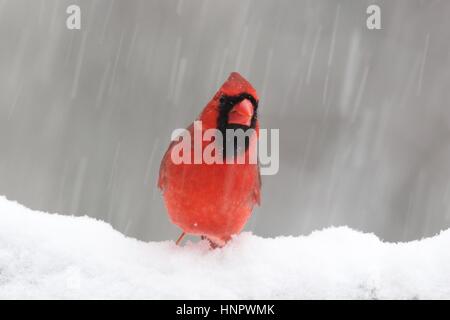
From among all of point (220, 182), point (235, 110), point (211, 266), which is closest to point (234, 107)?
point (235, 110)

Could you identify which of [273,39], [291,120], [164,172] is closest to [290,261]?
[164,172]

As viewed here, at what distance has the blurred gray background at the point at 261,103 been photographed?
4.75 meters

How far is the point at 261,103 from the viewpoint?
4707mm

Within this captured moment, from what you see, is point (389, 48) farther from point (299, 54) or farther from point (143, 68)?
point (143, 68)

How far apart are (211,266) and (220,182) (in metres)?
0.39

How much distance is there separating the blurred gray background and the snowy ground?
287cm

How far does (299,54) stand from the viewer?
488 centimetres

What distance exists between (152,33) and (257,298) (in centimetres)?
390

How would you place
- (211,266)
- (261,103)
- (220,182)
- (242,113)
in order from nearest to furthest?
(211,266) < (242,113) < (220,182) < (261,103)

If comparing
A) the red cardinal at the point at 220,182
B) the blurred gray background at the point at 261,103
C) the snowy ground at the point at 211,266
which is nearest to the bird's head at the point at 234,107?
the red cardinal at the point at 220,182

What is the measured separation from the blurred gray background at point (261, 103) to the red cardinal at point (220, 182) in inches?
99.5

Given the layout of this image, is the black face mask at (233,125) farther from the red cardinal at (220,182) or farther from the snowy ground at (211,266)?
the snowy ground at (211,266)

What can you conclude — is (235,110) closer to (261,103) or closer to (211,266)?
(211,266)

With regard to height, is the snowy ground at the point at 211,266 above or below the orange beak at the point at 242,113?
below
